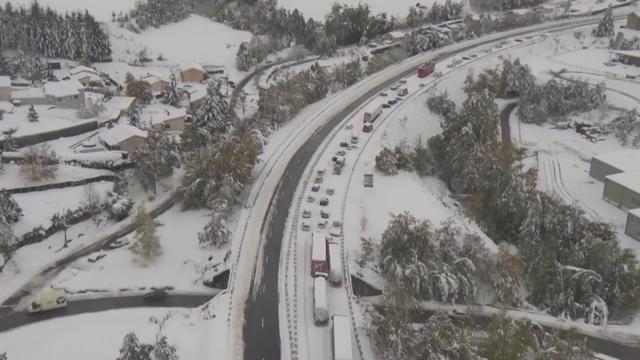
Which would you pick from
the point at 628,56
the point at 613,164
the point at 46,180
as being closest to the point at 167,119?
the point at 46,180

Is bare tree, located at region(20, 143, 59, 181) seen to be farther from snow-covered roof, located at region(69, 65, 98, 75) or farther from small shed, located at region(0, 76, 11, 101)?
snow-covered roof, located at region(69, 65, 98, 75)

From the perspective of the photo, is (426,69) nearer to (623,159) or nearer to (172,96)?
(623,159)

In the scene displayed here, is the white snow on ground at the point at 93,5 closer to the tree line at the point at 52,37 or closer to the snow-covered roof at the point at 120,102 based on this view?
the tree line at the point at 52,37

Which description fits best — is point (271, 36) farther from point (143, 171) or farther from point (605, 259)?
point (605, 259)

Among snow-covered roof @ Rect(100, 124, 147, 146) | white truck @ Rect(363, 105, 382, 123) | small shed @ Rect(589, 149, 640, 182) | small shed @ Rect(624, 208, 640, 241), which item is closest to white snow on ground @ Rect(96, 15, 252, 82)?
snow-covered roof @ Rect(100, 124, 147, 146)

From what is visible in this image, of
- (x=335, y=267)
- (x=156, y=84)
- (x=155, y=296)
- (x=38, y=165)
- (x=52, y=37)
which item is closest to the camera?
(x=155, y=296)

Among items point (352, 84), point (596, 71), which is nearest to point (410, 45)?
point (352, 84)

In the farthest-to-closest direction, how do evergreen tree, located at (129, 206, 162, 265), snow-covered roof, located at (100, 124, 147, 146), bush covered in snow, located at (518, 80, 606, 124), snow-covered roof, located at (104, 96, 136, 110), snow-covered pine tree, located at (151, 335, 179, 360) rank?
bush covered in snow, located at (518, 80, 606, 124)
snow-covered roof, located at (104, 96, 136, 110)
snow-covered roof, located at (100, 124, 147, 146)
evergreen tree, located at (129, 206, 162, 265)
snow-covered pine tree, located at (151, 335, 179, 360)
